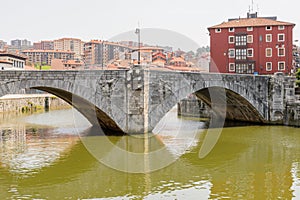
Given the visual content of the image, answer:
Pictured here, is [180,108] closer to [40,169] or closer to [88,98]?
[88,98]

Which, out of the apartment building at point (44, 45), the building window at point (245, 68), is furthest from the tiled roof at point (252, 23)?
the apartment building at point (44, 45)

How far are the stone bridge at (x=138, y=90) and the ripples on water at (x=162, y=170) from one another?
1594 millimetres

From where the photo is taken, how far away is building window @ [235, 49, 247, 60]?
4609 cm

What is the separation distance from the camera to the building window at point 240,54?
46094 mm

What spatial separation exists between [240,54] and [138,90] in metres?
25.5

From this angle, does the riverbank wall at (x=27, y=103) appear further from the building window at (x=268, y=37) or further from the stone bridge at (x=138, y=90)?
the building window at (x=268, y=37)

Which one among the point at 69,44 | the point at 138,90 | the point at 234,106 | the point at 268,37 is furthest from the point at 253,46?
the point at 69,44

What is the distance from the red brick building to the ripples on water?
69.1 ft

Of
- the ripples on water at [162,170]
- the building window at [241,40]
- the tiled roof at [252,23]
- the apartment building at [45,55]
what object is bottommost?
the ripples on water at [162,170]

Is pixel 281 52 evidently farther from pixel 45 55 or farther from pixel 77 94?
pixel 45 55

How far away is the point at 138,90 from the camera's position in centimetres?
2350

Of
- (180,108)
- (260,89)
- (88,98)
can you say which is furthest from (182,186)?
(180,108)

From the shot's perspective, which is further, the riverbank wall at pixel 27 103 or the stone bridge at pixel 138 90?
the riverbank wall at pixel 27 103

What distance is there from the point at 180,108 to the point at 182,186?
83.4 ft
